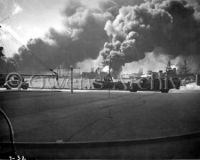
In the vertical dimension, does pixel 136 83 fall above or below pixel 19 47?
below

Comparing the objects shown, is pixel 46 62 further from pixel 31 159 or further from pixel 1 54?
pixel 31 159

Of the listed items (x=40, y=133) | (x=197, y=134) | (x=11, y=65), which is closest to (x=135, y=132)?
(x=197, y=134)

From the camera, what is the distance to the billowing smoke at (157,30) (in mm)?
3775

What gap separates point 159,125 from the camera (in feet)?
11.2

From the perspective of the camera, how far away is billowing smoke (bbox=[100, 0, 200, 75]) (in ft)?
12.4

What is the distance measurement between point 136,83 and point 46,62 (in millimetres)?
8839

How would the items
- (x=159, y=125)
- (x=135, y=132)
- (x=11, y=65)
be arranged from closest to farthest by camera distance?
(x=135, y=132), (x=159, y=125), (x=11, y=65)

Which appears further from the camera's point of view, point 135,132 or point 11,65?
point 11,65

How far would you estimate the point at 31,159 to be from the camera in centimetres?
259

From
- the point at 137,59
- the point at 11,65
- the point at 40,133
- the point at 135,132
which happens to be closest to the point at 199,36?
the point at 137,59

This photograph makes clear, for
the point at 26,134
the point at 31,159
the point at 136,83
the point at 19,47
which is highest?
the point at 19,47

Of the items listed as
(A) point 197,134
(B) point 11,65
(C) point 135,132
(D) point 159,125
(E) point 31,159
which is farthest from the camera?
(B) point 11,65

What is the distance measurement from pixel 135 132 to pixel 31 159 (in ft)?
5.13

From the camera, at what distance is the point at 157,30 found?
4.55 metres
